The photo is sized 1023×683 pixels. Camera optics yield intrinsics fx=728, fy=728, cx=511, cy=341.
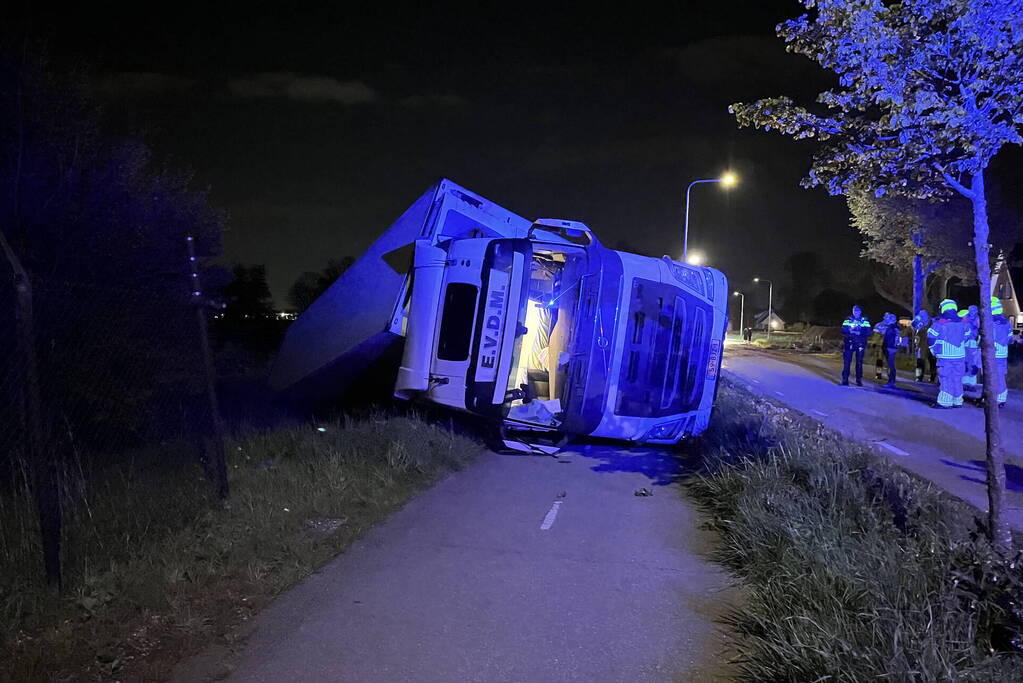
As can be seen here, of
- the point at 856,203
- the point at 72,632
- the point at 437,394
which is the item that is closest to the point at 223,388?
the point at 437,394

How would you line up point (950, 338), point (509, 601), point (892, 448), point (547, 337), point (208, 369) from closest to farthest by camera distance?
point (509, 601) < point (208, 369) < point (892, 448) < point (547, 337) < point (950, 338)

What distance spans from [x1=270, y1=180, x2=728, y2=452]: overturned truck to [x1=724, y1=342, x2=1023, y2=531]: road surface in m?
2.92

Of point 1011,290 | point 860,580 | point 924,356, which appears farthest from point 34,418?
point 1011,290

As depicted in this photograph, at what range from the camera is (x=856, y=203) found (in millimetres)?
26484

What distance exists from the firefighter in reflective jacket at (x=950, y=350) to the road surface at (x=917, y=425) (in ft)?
1.16

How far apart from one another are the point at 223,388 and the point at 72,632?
12230 mm

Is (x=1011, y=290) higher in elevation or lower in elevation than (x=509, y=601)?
higher

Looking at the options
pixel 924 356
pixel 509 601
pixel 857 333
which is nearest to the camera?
pixel 509 601

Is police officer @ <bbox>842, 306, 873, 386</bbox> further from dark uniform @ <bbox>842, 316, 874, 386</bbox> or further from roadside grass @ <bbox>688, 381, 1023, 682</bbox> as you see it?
roadside grass @ <bbox>688, 381, 1023, 682</bbox>

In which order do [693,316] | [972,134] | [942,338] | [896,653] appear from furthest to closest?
[942,338] < [693,316] < [972,134] < [896,653]

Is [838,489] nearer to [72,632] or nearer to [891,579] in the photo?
[891,579]

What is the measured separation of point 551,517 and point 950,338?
1046cm

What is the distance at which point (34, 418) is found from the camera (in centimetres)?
409

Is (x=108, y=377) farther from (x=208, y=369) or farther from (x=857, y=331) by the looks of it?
(x=857, y=331)
